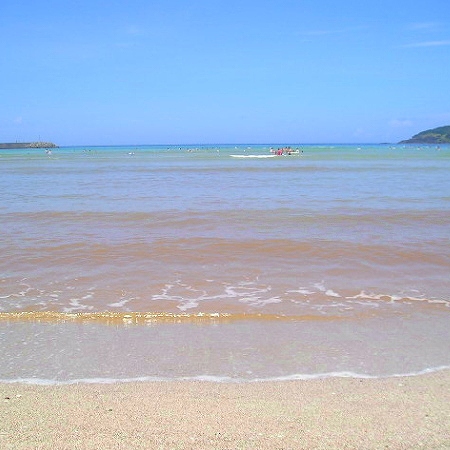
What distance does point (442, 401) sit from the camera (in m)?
4.23

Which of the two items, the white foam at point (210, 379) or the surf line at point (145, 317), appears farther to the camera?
the surf line at point (145, 317)

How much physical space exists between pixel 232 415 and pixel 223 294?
3.55m

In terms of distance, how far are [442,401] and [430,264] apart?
5.28m

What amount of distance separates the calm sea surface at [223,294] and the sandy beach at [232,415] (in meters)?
0.33

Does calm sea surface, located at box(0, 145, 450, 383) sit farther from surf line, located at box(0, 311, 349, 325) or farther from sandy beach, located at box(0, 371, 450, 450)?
sandy beach, located at box(0, 371, 450, 450)

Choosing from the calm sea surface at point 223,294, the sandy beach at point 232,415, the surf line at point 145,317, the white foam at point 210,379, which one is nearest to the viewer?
the sandy beach at point 232,415

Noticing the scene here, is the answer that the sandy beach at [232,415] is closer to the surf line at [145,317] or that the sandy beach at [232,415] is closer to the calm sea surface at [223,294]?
the calm sea surface at [223,294]

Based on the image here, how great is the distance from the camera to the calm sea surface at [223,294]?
518 centimetres

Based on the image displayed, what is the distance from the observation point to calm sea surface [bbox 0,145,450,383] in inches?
204

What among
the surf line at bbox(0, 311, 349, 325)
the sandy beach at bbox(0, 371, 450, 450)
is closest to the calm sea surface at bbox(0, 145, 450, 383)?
the surf line at bbox(0, 311, 349, 325)

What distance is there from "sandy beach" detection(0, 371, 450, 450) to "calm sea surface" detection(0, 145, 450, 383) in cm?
33

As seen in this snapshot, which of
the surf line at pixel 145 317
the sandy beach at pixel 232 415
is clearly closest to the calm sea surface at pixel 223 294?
the surf line at pixel 145 317

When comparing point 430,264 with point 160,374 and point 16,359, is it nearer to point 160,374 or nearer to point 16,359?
point 160,374

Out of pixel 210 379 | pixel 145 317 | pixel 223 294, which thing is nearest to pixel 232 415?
pixel 210 379
